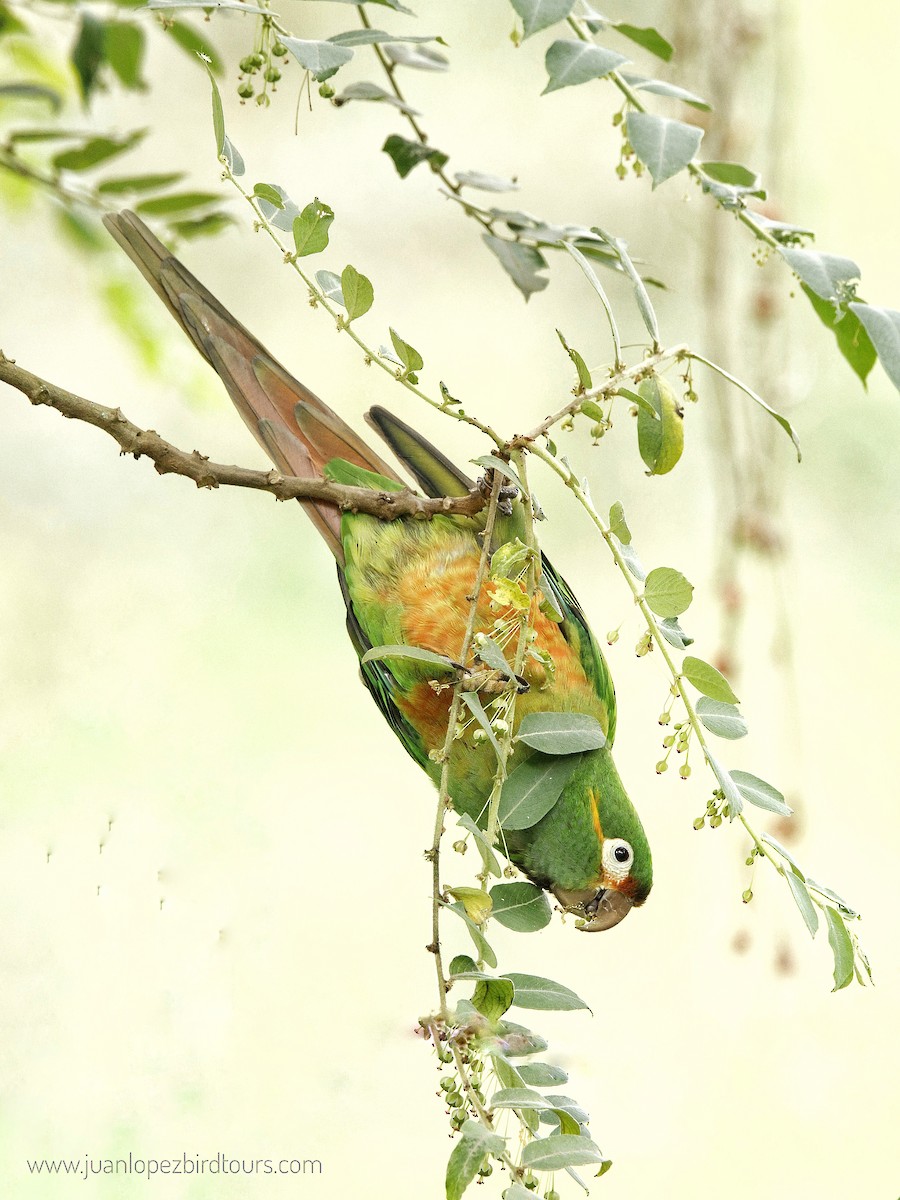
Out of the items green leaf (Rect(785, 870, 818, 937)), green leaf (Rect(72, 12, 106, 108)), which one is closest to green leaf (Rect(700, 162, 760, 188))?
green leaf (Rect(785, 870, 818, 937))

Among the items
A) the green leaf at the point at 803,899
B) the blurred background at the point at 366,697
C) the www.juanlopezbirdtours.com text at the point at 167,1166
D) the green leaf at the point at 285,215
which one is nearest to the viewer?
the green leaf at the point at 803,899

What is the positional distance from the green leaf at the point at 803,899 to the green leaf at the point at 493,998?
183 mm

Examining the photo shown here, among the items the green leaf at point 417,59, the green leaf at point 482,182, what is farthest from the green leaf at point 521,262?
the green leaf at point 417,59

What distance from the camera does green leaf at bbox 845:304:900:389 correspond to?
715 millimetres

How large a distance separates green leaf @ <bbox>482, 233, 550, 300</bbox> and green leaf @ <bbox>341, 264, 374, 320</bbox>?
0.26 m

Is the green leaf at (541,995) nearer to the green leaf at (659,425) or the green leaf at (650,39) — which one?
the green leaf at (659,425)

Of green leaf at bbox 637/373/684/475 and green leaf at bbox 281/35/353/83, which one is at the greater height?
green leaf at bbox 281/35/353/83

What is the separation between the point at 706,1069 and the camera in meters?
2.27

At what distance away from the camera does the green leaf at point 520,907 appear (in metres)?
0.72

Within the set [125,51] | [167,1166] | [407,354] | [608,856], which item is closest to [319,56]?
[407,354]

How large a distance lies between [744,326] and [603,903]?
0.89m

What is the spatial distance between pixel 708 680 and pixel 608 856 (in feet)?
1.26

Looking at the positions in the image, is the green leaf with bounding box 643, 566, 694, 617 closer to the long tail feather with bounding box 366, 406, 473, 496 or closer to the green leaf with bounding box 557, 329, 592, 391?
the green leaf with bounding box 557, 329, 592, 391

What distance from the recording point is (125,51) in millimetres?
1190
